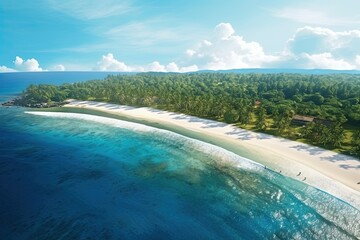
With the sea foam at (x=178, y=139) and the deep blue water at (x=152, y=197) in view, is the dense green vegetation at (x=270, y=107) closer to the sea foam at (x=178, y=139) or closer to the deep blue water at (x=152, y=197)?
the sea foam at (x=178, y=139)

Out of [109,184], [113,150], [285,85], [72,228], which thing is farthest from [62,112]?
[285,85]

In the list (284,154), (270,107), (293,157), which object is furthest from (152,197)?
(270,107)

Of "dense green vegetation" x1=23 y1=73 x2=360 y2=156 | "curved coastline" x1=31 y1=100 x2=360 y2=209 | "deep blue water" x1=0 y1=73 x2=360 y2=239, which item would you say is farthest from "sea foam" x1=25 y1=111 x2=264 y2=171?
"dense green vegetation" x1=23 y1=73 x2=360 y2=156

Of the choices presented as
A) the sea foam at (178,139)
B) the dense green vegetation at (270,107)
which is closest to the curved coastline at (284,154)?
the sea foam at (178,139)

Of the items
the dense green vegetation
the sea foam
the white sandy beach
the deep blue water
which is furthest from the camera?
the dense green vegetation

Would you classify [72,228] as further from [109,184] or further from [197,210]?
[197,210]

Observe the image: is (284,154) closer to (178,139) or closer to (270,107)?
(178,139)

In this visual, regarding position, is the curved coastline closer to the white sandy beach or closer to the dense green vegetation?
the white sandy beach

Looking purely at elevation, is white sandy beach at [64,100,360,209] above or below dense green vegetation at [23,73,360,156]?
below

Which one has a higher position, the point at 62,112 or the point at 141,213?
the point at 62,112
